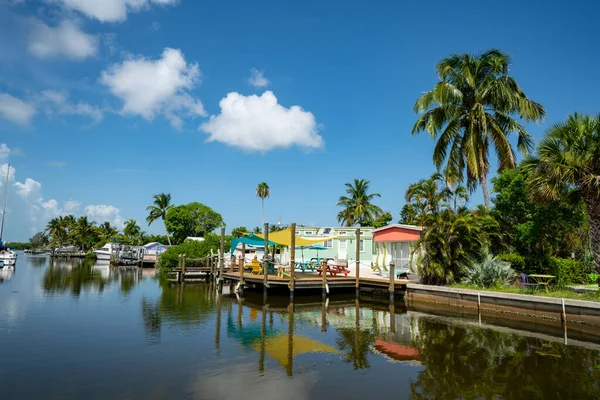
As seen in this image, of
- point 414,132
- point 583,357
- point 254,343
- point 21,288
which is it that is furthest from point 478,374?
point 21,288

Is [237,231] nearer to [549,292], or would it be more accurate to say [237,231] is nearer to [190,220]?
[190,220]

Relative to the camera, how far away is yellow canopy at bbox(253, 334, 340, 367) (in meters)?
11.3

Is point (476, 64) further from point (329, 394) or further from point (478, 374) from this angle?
point (329, 394)

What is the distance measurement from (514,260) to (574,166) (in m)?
5.48

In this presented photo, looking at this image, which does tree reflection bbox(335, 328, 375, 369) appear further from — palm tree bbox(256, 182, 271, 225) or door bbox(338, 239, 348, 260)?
palm tree bbox(256, 182, 271, 225)

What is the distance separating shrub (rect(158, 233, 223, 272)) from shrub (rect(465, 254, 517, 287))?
25.7 metres

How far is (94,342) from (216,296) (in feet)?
38.8

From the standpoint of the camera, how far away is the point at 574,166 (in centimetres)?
1605

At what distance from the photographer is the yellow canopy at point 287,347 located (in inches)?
443

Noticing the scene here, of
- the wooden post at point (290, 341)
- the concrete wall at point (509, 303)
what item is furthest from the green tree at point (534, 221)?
the wooden post at point (290, 341)

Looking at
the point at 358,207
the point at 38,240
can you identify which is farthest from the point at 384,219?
the point at 38,240

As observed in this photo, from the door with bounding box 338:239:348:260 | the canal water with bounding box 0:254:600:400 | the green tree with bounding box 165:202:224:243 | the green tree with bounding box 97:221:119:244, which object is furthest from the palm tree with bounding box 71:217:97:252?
the canal water with bounding box 0:254:600:400

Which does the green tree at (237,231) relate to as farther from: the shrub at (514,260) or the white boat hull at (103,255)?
the shrub at (514,260)

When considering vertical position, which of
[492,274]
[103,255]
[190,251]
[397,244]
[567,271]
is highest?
[397,244]
